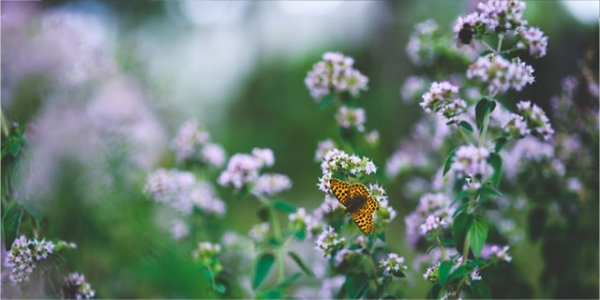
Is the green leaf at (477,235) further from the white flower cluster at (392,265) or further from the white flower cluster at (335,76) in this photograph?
the white flower cluster at (335,76)

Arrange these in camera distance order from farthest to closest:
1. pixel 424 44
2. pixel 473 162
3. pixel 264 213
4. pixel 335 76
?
pixel 424 44, pixel 264 213, pixel 335 76, pixel 473 162

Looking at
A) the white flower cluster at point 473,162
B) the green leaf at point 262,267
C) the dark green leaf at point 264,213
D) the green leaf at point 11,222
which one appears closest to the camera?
the white flower cluster at point 473,162

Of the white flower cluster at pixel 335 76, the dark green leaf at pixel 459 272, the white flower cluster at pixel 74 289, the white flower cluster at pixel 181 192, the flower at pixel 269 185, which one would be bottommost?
the white flower cluster at pixel 74 289

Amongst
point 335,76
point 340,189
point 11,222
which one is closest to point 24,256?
point 11,222

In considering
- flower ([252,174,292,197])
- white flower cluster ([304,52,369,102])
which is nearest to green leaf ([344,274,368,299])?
flower ([252,174,292,197])

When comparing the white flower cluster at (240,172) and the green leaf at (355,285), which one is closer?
the green leaf at (355,285)

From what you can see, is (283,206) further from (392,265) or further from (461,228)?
(461,228)

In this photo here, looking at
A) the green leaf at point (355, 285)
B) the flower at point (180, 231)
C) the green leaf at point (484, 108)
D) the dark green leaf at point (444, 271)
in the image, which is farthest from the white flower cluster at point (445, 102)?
the flower at point (180, 231)

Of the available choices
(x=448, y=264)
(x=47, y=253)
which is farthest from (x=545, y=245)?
(x=47, y=253)
